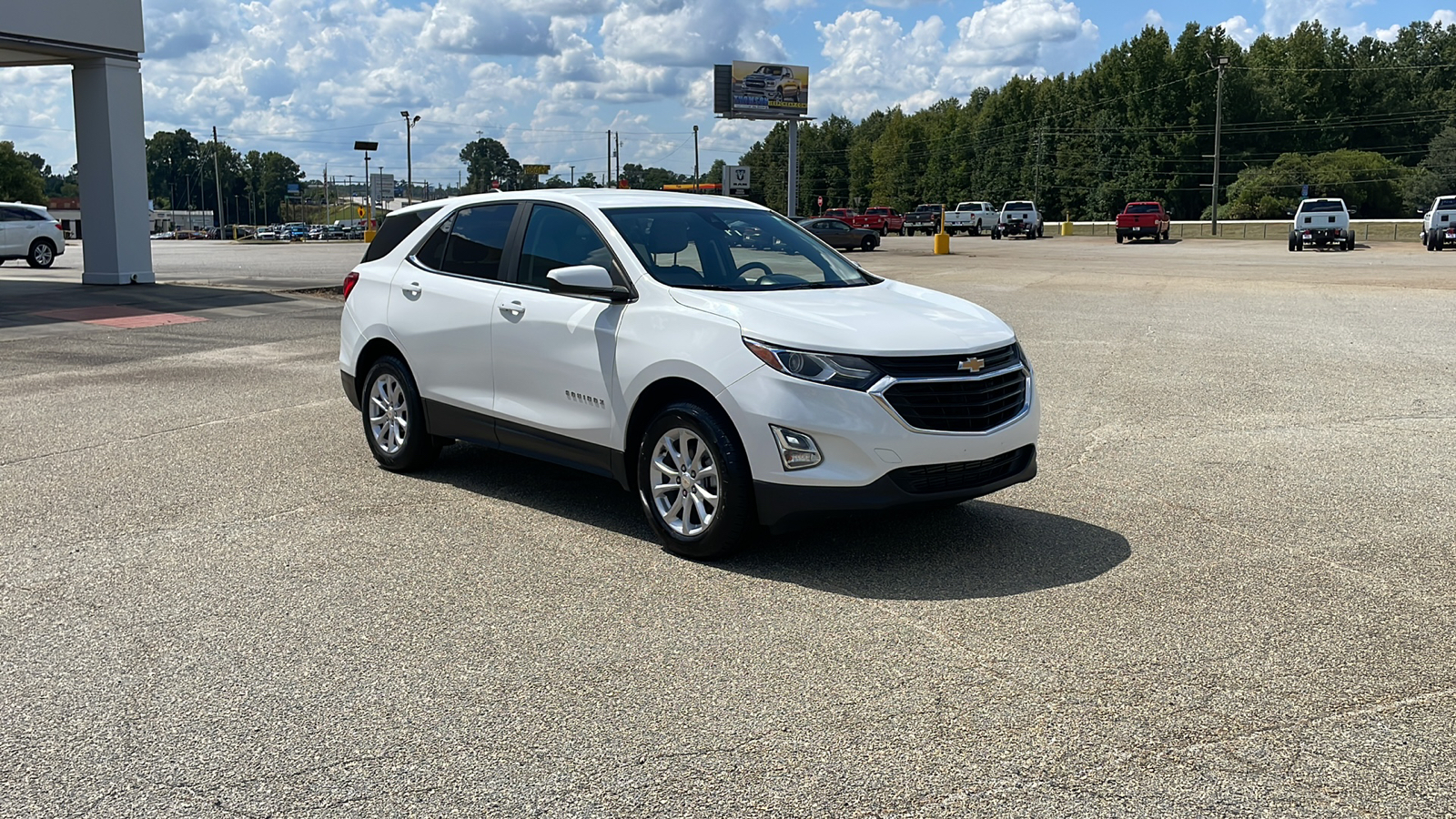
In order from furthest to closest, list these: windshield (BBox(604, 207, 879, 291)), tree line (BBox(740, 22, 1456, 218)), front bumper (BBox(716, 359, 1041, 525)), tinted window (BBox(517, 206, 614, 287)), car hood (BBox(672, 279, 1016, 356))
Answer: tree line (BBox(740, 22, 1456, 218)) → tinted window (BBox(517, 206, 614, 287)) → windshield (BBox(604, 207, 879, 291)) → car hood (BBox(672, 279, 1016, 356)) → front bumper (BBox(716, 359, 1041, 525))

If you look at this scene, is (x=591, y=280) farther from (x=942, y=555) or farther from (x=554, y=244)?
(x=942, y=555)

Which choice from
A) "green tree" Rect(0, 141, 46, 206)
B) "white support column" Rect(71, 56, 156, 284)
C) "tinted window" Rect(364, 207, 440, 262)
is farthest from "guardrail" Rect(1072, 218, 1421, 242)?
"green tree" Rect(0, 141, 46, 206)

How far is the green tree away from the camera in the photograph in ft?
431

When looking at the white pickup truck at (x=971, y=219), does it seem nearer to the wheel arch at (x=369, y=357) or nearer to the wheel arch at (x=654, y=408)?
the wheel arch at (x=369, y=357)

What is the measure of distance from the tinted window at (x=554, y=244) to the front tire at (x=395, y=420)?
3.79 ft

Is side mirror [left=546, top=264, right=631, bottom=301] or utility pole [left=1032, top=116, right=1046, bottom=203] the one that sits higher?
utility pole [left=1032, top=116, right=1046, bottom=203]

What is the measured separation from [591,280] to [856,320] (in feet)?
4.19

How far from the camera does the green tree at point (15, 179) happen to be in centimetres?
13138

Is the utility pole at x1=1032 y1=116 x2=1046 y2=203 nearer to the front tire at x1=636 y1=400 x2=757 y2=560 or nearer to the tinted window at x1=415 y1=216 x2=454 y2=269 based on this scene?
the tinted window at x1=415 y1=216 x2=454 y2=269

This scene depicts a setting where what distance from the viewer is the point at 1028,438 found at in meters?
6.18

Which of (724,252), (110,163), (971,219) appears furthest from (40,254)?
(971,219)

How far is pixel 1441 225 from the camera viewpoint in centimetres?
4403

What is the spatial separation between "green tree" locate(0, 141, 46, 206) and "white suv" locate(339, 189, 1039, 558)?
140 metres

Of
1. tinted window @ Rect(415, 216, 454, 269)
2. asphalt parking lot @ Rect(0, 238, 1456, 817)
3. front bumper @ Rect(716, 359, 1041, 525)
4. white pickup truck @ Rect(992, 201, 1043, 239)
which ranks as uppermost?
white pickup truck @ Rect(992, 201, 1043, 239)
